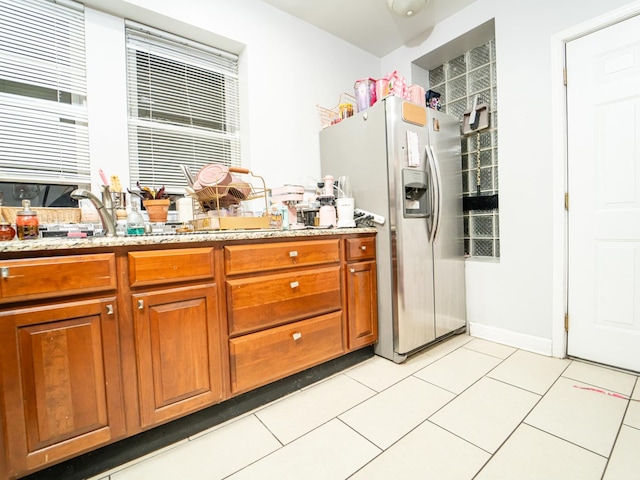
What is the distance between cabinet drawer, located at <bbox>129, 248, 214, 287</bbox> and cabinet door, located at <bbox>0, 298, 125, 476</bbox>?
0.49 feet

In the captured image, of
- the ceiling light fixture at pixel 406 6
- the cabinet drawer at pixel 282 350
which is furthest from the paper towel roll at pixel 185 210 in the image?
the ceiling light fixture at pixel 406 6

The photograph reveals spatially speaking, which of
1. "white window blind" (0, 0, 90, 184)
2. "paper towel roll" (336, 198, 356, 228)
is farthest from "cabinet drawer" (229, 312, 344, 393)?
"white window blind" (0, 0, 90, 184)

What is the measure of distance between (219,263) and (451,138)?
200 centimetres

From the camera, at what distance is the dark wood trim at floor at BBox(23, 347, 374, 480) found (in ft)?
3.57

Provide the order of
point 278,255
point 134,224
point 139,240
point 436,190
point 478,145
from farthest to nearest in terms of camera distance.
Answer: point 478,145
point 436,190
point 278,255
point 134,224
point 139,240

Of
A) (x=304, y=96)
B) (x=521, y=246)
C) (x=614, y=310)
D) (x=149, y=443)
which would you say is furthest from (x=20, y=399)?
(x=614, y=310)

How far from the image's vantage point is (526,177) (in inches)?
81.5

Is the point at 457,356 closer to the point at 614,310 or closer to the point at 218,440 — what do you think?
the point at 614,310

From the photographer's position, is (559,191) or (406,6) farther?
(406,6)

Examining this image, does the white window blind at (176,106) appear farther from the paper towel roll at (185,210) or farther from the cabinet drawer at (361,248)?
the cabinet drawer at (361,248)

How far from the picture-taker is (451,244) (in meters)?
2.28

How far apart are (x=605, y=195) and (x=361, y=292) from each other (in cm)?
163

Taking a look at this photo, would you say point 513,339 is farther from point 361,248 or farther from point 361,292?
point 361,248

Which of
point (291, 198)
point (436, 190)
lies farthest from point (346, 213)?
point (436, 190)
